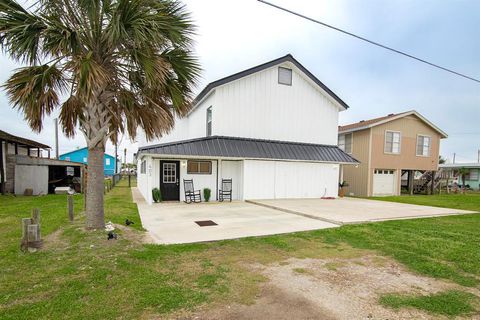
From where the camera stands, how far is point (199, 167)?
12.9m

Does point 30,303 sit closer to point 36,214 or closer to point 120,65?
point 36,214

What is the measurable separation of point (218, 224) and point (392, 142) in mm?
17904

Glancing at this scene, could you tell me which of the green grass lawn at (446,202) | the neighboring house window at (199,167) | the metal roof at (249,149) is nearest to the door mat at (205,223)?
the metal roof at (249,149)

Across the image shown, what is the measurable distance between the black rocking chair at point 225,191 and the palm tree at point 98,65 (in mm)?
7053

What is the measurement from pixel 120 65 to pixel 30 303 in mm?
5067

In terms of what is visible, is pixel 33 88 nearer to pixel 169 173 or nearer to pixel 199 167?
pixel 169 173

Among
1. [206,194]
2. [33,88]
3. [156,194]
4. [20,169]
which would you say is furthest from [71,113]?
[20,169]

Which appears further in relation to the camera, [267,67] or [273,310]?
[267,67]

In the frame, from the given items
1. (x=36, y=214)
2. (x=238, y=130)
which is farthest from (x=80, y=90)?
(x=238, y=130)

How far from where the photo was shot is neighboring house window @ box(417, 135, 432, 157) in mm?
20984

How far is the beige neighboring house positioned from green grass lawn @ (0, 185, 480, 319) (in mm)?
12581

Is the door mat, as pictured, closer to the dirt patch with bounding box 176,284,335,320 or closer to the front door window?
the dirt patch with bounding box 176,284,335,320

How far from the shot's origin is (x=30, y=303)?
9.58ft

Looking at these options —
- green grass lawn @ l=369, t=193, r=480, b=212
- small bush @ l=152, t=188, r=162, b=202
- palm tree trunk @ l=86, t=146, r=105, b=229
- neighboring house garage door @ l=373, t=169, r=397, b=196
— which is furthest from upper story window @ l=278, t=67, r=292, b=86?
palm tree trunk @ l=86, t=146, r=105, b=229
